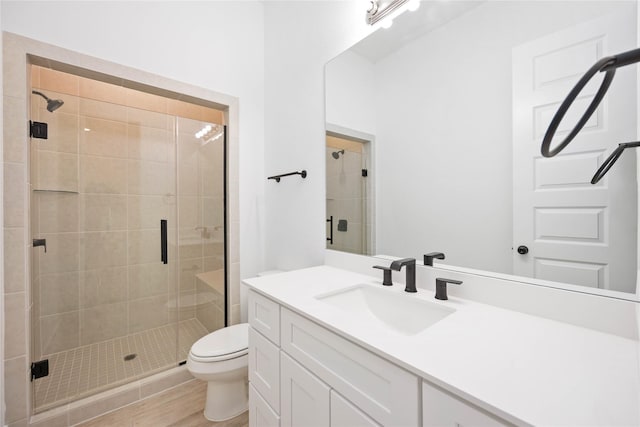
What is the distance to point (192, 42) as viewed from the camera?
182 cm

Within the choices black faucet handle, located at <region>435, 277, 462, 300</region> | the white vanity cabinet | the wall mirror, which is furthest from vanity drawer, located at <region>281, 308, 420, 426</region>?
the wall mirror

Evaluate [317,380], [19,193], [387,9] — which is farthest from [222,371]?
[387,9]

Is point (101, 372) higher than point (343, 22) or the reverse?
the reverse

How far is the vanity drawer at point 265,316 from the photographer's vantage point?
3.39ft

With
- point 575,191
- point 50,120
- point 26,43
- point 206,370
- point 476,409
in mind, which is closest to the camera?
point 476,409

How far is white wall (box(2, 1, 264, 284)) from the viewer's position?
1.40 metres

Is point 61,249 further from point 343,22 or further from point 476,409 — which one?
point 476,409

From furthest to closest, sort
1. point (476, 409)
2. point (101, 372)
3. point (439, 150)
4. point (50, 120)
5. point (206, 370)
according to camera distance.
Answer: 1. point (101, 372)
2. point (50, 120)
3. point (206, 370)
4. point (439, 150)
5. point (476, 409)

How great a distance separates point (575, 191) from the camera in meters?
0.76

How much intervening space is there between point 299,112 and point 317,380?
1.55 metres

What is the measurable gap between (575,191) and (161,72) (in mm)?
2141

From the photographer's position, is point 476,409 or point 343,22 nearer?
point 476,409

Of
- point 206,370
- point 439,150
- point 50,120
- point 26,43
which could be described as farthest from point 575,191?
point 50,120

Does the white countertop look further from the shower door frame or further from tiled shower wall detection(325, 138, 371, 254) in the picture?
the shower door frame
